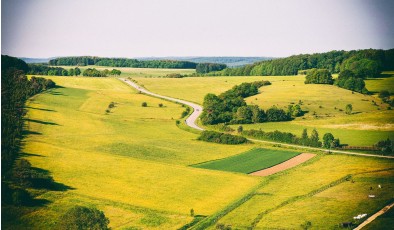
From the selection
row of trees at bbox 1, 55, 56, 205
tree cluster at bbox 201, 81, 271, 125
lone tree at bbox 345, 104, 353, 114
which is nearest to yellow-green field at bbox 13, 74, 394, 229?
row of trees at bbox 1, 55, 56, 205

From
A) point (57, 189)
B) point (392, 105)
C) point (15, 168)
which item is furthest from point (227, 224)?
point (392, 105)

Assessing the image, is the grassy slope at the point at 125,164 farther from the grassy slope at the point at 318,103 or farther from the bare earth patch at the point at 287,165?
the grassy slope at the point at 318,103

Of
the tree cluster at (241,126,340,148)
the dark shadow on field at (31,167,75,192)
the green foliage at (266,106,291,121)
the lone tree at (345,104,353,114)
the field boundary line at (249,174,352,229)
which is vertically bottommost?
the field boundary line at (249,174,352,229)

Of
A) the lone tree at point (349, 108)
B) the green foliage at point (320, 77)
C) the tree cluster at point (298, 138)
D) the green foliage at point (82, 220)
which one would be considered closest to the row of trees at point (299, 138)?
the tree cluster at point (298, 138)

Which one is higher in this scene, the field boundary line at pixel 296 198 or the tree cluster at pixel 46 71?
the tree cluster at pixel 46 71

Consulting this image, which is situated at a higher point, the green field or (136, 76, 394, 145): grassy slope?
(136, 76, 394, 145): grassy slope

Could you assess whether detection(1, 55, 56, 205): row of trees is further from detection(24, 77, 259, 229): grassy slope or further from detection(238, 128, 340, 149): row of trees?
detection(238, 128, 340, 149): row of trees

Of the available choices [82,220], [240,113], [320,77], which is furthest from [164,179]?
[320,77]

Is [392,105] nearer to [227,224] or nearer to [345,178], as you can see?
[345,178]
